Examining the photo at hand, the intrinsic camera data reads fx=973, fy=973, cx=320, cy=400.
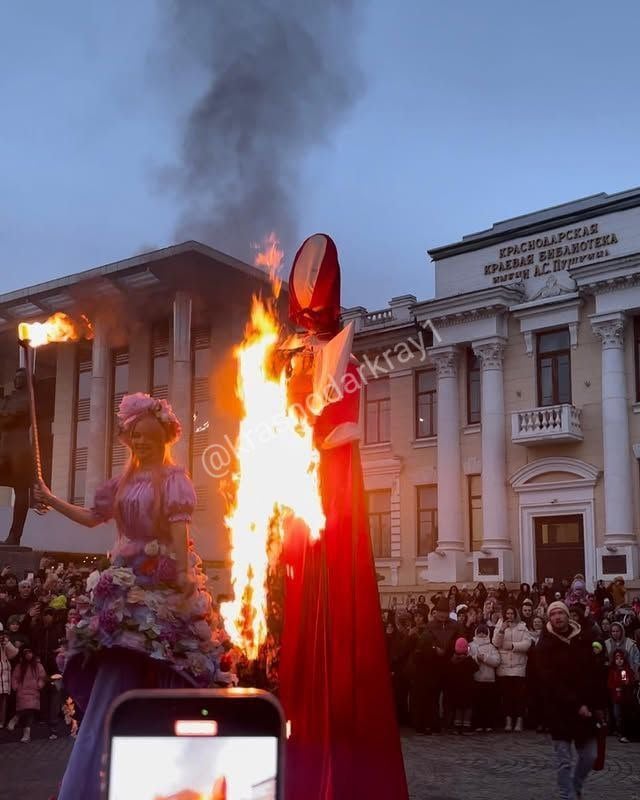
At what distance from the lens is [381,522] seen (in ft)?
99.4

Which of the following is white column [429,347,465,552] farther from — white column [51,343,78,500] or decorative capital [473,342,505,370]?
white column [51,343,78,500]

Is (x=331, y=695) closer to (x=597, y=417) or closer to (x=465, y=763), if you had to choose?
(x=465, y=763)

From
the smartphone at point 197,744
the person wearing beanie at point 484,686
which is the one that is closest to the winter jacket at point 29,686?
the person wearing beanie at point 484,686

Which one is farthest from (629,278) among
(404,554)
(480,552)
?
(404,554)

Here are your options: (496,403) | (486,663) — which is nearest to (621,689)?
(486,663)

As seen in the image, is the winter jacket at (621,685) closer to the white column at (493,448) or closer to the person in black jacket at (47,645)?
the person in black jacket at (47,645)

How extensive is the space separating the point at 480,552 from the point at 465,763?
1671cm

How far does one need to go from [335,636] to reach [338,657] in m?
0.10

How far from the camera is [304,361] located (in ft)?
17.5

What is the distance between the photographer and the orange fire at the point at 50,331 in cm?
472

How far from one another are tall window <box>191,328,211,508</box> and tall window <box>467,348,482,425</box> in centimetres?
1098

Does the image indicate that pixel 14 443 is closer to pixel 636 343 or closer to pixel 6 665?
pixel 6 665

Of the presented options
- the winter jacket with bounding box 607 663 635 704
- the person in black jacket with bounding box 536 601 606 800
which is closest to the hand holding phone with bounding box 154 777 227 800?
the person in black jacket with bounding box 536 601 606 800

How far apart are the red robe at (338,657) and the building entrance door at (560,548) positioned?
21.6m
